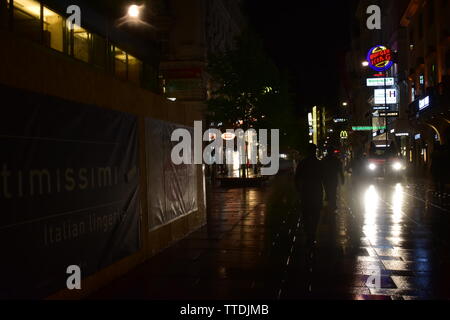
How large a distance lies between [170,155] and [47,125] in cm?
500

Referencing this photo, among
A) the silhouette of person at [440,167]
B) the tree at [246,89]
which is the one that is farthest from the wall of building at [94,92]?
the tree at [246,89]

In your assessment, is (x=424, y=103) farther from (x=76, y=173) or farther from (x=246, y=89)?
(x=76, y=173)

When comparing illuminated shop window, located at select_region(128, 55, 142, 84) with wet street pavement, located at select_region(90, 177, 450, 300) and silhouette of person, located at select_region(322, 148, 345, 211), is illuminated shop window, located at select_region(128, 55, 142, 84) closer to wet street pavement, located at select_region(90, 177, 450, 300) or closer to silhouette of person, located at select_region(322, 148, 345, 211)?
wet street pavement, located at select_region(90, 177, 450, 300)

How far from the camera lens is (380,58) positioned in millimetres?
49844

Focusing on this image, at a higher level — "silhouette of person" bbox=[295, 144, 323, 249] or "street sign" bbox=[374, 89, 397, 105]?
"street sign" bbox=[374, 89, 397, 105]

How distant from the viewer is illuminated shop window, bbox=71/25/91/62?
15102 millimetres

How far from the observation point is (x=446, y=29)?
3372cm

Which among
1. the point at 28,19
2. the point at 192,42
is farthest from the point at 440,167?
the point at 192,42

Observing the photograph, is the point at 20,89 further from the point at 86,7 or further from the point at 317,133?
the point at 317,133

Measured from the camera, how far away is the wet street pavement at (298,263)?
680cm

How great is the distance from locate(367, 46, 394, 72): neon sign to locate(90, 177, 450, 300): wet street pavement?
123 ft

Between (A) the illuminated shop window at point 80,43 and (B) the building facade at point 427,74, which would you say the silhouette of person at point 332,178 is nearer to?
(A) the illuminated shop window at point 80,43

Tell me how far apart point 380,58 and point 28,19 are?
4240 centimetres

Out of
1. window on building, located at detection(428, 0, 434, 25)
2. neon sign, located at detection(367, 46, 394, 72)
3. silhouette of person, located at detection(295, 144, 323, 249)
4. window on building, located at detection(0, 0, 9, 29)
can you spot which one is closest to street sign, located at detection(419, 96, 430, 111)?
window on building, located at detection(428, 0, 434, 25)
